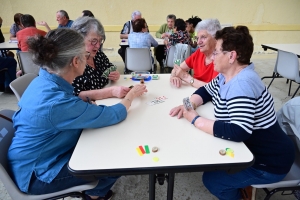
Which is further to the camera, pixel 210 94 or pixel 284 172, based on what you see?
pixel 210 94

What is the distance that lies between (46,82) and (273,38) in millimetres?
7689

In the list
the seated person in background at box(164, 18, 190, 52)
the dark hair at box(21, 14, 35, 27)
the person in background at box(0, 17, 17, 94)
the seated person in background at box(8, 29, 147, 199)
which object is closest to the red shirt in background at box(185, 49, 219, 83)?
the seated person in background at box(8, 29, 147, 199)

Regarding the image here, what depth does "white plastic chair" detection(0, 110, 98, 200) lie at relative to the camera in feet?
3.53

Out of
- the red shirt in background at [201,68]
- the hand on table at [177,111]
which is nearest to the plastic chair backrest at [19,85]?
the hand on table at [177,111]

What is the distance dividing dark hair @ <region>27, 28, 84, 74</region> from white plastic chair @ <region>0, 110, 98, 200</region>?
1.53ft

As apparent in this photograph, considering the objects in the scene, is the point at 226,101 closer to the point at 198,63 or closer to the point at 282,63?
the point at 198,63

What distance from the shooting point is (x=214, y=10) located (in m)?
6.46

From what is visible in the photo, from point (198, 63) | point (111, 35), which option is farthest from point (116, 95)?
point (111, 35)

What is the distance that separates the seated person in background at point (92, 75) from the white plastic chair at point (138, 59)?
4.87 ft

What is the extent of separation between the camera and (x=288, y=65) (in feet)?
10.4

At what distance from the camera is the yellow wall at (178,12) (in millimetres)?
6062

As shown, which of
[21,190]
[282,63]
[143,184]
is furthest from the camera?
[282,63]

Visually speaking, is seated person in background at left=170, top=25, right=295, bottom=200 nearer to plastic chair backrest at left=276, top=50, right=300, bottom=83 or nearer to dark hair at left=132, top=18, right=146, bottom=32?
plastic chair backrest at left=276, top=50, right=300, bottom=83

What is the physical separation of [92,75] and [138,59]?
1.73 m
